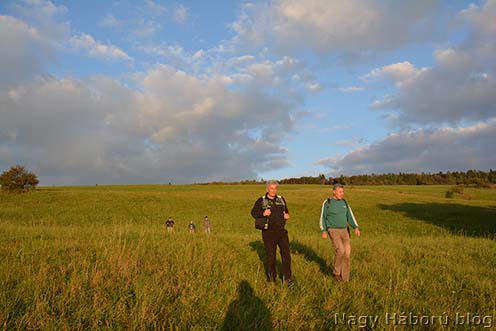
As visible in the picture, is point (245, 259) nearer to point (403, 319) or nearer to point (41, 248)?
point (403, 319)

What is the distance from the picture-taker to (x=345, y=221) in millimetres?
7781

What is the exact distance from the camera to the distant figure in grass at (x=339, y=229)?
7.59m

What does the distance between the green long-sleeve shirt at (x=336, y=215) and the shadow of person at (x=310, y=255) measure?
1489 millimetres

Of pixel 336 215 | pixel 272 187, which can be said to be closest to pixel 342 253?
pixel 336 215

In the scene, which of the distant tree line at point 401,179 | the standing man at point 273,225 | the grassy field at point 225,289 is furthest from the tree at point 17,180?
the distant tree line at point 401,179

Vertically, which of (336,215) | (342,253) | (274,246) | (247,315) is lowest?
(247,315)

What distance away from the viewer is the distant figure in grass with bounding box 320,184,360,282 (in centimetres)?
759

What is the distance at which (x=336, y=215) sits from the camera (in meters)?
7.86

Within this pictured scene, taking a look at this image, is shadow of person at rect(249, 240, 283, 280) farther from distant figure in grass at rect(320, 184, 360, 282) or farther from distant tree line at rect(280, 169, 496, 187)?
distant tree line at rect(280, 169, 496, 187)

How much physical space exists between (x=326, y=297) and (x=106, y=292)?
4268 mm

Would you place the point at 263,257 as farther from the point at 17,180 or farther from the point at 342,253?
the point at 17,180

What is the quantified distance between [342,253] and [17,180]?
61.0 metres

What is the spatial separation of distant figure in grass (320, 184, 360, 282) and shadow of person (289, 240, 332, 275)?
0.84m

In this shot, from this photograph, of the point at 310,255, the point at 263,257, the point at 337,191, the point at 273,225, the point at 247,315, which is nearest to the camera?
the point at 247,315
